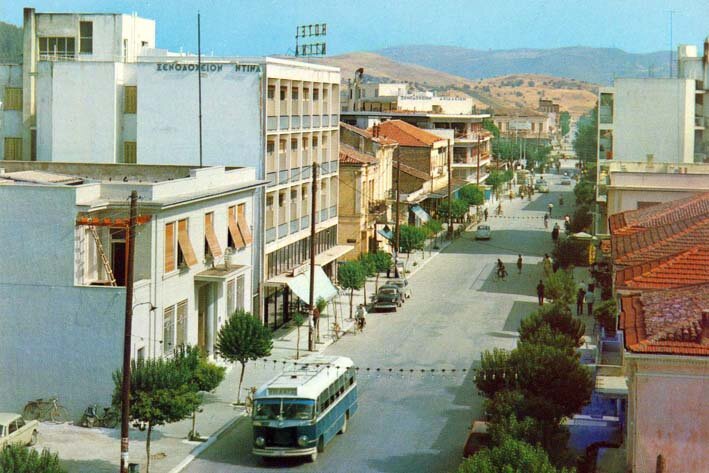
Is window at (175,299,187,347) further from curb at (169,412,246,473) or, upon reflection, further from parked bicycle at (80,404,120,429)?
parked bicycle at (80,404,120,429)

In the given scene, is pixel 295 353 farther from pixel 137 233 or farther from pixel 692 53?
pixel 692 53

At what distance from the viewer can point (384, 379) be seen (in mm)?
39688

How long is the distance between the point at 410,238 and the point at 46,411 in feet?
128

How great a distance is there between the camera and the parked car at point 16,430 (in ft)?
95.7

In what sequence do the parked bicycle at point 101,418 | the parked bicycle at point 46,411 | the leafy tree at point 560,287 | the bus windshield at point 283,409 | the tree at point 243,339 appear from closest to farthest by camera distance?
the bus windshield at point 283,409, the parked bicycle at point 101,418, the parked bicycle at point 46,411, the tree at point 243,339, the leafy tree at point 560,287

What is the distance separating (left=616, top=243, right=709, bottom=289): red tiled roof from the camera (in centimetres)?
2528

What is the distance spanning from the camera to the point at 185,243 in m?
37.9

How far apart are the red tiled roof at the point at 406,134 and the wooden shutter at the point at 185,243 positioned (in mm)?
52687

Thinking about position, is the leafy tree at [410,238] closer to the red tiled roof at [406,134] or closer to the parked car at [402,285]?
the parked car at [402,285]

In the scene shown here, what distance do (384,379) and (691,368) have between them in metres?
20.1

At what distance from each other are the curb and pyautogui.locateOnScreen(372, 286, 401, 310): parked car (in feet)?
64.6

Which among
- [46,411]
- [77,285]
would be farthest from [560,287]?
[46,411]

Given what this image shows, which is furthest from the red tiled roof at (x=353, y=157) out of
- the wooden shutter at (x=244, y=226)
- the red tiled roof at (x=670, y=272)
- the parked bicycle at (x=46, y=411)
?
the red tiled roof at (x=670, y=272)

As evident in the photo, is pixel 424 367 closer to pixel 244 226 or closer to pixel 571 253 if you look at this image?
pixel 244 226
